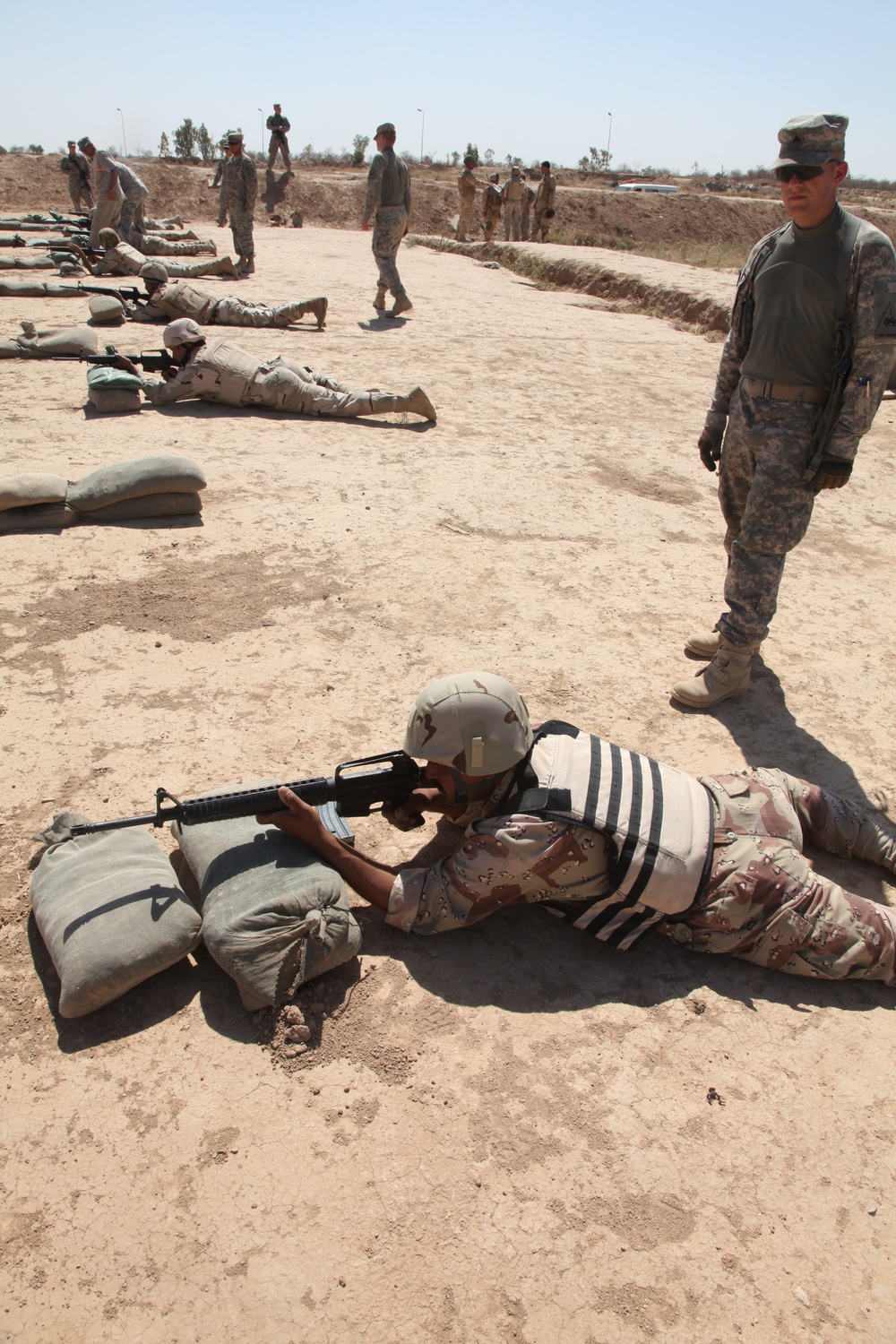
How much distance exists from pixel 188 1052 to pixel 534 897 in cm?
93

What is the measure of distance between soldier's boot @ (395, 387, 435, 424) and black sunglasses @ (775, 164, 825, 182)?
12.2 feet

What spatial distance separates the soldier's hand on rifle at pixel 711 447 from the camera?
12.1 ft

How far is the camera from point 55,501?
4.58 metres

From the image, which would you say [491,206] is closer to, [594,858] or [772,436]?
[772,436]

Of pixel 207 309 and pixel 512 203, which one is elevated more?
pixel 512 203

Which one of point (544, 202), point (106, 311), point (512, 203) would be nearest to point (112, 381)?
point (106, 311)

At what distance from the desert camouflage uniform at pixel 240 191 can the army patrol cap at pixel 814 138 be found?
33.1ft

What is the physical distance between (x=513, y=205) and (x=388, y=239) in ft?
39.5

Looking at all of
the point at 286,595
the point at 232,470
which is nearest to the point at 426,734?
the point at 286,595

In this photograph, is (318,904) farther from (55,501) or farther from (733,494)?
(55,501)

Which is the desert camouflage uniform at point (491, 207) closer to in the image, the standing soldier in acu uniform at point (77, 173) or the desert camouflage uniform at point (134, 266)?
the standing soldier in acu uniform at point (77, 173)

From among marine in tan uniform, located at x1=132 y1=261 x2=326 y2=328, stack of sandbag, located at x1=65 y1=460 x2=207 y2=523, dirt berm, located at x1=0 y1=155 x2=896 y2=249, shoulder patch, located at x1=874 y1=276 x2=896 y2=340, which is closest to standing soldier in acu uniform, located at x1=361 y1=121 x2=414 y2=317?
marine in tan uniform, located at x1=132 y1=261 x2=326 y2=328

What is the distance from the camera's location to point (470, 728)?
2232 mm

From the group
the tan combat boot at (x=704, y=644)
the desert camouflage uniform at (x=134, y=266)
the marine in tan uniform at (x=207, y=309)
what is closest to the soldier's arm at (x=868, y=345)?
the tan combat boot at (x=704, y=644)
